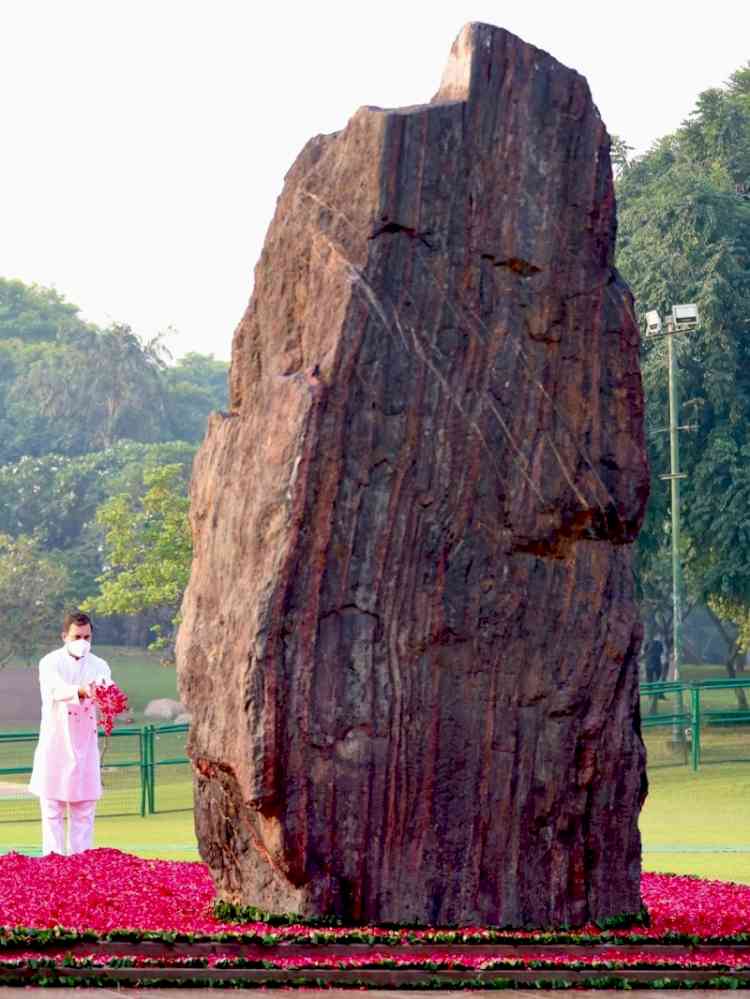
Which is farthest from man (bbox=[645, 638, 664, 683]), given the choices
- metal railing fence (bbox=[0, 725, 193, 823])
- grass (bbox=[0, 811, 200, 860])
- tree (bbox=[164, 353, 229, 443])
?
grass (bbox=[0, 811, 200, 860])

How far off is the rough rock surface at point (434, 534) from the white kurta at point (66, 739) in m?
3.42

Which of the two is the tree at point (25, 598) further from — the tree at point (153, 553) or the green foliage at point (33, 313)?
the green foliage at point (33, 313)

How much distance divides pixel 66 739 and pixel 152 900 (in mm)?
3449

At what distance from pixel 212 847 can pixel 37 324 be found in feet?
216

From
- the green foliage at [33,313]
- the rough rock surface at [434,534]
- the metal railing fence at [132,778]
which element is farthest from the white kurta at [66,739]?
the green foliage at [33,313]

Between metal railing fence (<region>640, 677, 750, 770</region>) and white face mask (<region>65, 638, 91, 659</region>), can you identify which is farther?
metal railing fence (<region>640, 677, 750, 770</region>)

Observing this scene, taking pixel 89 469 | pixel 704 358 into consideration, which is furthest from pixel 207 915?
pixel 89 469

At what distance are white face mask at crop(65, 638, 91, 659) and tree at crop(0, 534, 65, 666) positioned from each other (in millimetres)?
32146

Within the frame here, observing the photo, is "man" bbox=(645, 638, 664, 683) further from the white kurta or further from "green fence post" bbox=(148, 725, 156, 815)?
the white kurta

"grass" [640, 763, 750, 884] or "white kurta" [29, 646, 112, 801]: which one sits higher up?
"white kurta" [29, 646, 112, 801]

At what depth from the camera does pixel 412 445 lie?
365 inches

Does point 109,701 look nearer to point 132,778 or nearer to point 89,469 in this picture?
point 132,778

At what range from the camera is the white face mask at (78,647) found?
13.0 m

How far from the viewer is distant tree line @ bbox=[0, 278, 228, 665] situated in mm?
40656
